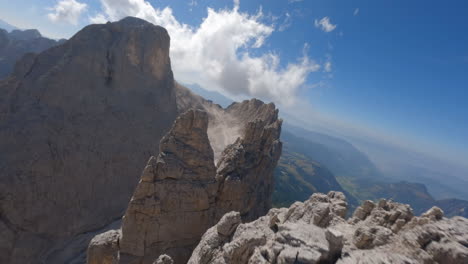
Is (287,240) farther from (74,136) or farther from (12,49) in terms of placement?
(12,49)

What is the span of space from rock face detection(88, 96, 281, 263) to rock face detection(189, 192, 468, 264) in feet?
14.6

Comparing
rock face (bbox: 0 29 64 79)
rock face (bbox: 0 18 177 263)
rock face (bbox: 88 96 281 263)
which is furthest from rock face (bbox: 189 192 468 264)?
rock face (bbox: 0 29 64 79)

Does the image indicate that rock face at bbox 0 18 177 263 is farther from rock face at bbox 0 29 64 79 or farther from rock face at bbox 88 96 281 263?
rock face at bbox 0 29 64 79

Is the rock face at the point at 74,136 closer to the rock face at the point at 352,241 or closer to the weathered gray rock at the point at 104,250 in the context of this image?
the weathered gray rock at the point at 104,250

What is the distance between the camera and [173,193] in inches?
1261

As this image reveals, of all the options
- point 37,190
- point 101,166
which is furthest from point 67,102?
point 37,190

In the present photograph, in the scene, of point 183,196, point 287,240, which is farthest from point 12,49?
point 287,240

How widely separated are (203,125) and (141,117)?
5078 centimetres

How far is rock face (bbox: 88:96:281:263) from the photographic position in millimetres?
29675

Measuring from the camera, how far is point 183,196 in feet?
107

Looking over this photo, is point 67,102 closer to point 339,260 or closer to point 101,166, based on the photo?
point 101,166

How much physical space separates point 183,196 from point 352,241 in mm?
22393

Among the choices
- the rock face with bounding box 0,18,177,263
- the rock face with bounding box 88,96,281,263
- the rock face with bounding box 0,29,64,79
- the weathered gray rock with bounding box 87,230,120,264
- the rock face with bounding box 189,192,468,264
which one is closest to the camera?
the rock face with bounding box 189,192,468,264

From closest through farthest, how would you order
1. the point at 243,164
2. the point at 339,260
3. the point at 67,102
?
the point at 339,260 < the point at 243,164 < the point at 67,102
